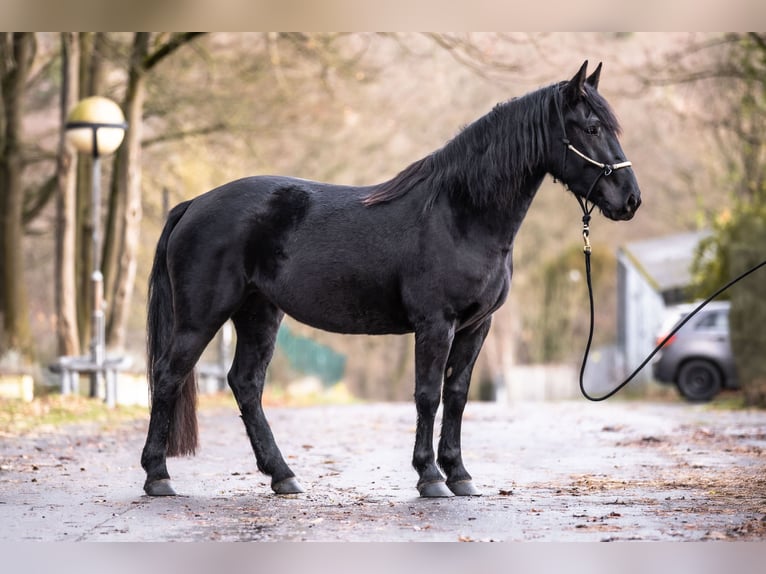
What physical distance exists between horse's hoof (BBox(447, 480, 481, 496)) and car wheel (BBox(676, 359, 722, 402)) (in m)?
14.0

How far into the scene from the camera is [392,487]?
8.43 meters

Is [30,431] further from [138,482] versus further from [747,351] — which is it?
[747,351]

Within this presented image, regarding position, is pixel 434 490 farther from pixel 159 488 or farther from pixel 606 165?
pixel 606 165

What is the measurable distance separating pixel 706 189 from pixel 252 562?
A: 32.4m

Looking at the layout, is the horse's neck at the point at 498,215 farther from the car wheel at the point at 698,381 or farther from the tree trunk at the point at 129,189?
the car wheel at the point at 698,381

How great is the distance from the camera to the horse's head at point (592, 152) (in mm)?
7469

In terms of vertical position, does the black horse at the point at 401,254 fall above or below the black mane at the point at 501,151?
below

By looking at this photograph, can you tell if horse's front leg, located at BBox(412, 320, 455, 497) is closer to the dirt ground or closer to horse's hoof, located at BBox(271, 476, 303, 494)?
the dirt ground

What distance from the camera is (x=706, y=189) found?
1435 inches

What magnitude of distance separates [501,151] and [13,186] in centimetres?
1589

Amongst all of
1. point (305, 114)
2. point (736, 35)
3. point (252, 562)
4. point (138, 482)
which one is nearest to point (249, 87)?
point (305, 114)

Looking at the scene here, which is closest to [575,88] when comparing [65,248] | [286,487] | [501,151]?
[501,151]

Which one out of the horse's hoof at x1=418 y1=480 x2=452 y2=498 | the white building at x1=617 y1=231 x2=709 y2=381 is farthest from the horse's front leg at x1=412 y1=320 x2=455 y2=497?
the white building at x1=617 y1=231 x2=709 y2=381

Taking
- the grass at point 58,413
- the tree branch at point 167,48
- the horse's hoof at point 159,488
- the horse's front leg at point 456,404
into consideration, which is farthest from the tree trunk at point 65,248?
the horse's front leg at point 456,404
